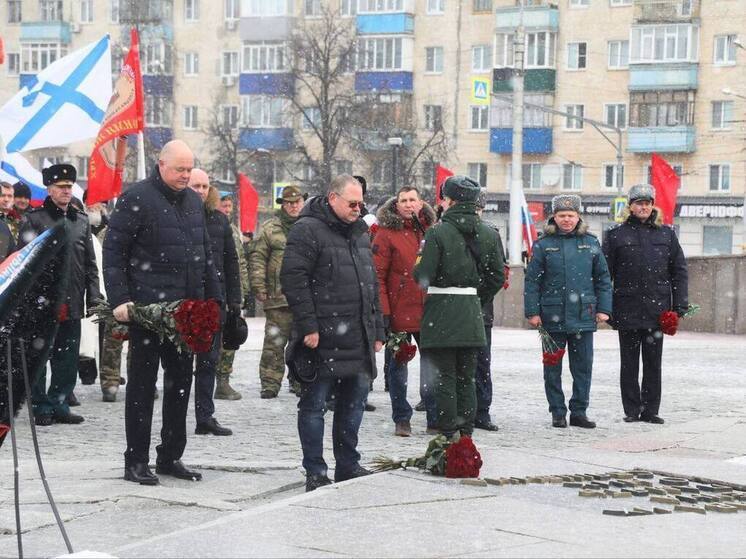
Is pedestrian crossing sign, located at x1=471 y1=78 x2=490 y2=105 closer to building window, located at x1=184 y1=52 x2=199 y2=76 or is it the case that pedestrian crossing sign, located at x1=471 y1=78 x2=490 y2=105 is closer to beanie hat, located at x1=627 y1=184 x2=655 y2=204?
building window, located at x1=184 y1=52 x2=199 y2=76

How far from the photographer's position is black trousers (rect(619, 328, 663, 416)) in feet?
41.8

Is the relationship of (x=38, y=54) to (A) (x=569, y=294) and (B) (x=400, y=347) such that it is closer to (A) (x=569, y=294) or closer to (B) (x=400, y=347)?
(A) (x=569, y=294)

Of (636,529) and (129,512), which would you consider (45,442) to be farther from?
(636,529)

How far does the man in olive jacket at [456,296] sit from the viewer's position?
10.3 metres

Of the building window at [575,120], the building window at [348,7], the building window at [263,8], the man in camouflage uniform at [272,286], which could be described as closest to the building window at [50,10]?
the building window at [263,8]

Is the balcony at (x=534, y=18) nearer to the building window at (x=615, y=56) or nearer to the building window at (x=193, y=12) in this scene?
the building window at (x=615, y=56)

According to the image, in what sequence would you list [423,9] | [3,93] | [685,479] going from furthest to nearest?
[3,93], [423,9], [685,479]

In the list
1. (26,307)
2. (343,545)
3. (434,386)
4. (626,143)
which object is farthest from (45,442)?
(626,143)

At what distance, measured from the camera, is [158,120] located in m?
74.1

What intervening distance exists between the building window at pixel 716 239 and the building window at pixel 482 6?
1351cm

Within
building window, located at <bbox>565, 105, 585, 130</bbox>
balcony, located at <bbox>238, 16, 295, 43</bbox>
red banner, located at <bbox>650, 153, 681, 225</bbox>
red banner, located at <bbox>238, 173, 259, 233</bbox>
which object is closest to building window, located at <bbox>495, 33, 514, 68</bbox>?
building window, located at <bbox>565, 105, 585, 130</bbox>

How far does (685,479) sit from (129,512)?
3155 millimetres

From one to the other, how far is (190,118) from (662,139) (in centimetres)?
2278

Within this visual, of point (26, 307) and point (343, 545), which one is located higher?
point (26, 307)
